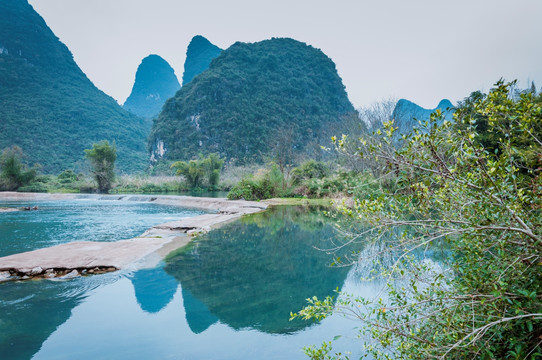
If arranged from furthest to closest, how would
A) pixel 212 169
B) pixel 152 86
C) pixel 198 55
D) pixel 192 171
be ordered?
1. pixel 152 86
2. pixel 198 55
3. pixel 212 169
4. pixel 192 171

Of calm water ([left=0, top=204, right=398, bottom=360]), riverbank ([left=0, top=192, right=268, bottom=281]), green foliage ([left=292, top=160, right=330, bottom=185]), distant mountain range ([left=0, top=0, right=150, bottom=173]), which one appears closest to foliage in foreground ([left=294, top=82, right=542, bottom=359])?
calm water ([left=0, top=204, right=398, bottom=360])

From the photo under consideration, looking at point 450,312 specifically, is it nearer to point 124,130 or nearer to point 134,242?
point 134,242

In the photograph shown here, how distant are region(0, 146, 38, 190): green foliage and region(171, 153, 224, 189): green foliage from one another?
14.6 metres

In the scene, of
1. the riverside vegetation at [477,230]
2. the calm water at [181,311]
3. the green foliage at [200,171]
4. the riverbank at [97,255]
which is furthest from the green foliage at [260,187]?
the riverside vegetation at [477,230]

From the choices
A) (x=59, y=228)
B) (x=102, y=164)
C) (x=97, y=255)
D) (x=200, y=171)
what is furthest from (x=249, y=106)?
(x=97, y=255)

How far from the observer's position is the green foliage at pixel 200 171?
3453 centimetres

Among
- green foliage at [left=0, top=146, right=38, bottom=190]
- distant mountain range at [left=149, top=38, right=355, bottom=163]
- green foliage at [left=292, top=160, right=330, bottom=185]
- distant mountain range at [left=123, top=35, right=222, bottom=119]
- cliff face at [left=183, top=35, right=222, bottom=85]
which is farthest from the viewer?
distant mountain range at [left=123, top=35, right=222, bottom=119]

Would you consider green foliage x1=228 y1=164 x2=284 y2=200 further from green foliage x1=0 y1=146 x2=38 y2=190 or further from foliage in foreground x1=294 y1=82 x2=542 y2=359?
green foliage x1=0 y1=146 x2=38 y2=190

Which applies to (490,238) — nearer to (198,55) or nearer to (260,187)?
(260,187)

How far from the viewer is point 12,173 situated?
29328 mm

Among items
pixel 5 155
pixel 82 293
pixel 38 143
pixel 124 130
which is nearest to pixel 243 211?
pixel 82 293

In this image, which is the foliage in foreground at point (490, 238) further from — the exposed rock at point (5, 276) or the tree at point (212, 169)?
the tree at point (212, 169)

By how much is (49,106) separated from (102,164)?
4851 centimetres

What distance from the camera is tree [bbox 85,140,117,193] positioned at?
31.3 meters
